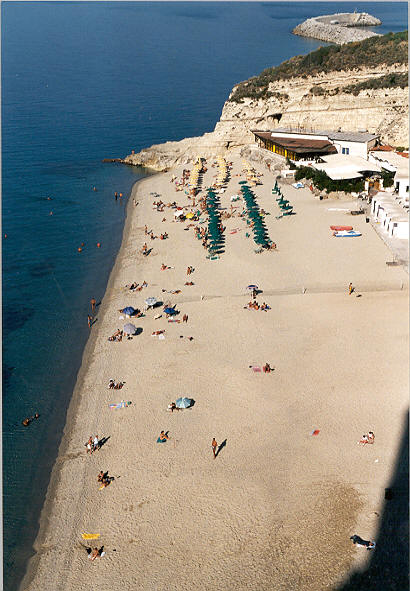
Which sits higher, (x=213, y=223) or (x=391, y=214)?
(x=391, y=214)

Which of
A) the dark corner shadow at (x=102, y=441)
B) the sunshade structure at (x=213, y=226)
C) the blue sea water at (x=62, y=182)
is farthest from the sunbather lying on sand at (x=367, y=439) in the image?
the sunshade structure at (x=213, y=226)

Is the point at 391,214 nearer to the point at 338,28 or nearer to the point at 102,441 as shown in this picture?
the point at 102,441

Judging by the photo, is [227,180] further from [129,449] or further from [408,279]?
[129,449]

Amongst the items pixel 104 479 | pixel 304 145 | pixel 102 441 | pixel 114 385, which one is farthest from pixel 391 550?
pixel 304 145

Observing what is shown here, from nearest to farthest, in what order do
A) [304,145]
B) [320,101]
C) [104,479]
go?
[104,479], [304,145], [320,101]

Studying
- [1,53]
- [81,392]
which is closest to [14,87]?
[1,53]

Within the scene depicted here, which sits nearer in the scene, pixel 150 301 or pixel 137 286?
pixel 150 301

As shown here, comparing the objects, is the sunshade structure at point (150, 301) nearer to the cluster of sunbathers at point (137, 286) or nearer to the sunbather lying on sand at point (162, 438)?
the cluster of sunbathers at point (137, 286)

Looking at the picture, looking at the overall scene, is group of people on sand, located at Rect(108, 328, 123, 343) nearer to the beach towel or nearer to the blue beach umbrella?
the blue beach umbrella
